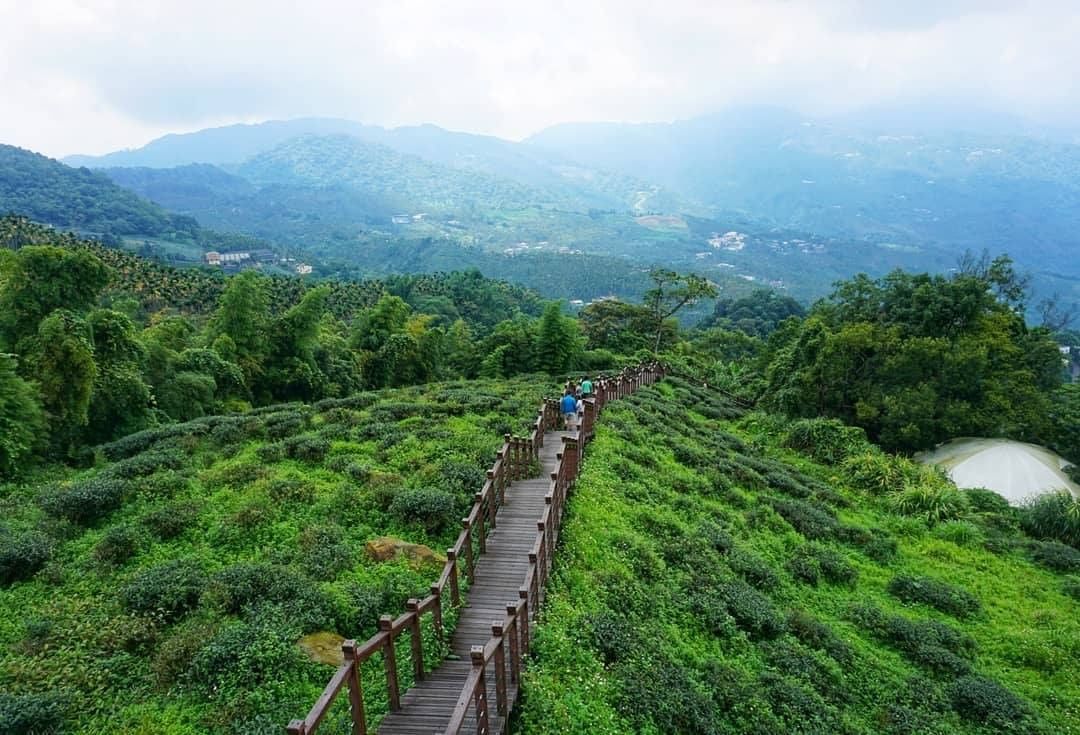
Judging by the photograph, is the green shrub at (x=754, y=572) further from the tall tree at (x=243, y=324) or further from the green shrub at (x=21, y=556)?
the tall tree at (x=243, y=324)

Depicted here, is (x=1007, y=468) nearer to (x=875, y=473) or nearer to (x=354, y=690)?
(x=875, y=473)

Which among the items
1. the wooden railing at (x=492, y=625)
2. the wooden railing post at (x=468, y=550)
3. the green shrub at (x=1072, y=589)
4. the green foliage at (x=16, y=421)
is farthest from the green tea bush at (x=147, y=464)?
the green shrub at (x=1072, y=589)

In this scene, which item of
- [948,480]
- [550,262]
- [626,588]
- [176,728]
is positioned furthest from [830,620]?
[550,262]

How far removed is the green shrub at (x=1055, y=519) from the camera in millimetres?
19047

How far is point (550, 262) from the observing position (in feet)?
563

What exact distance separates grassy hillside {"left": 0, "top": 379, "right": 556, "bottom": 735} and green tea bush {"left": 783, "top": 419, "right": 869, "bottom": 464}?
15231mm

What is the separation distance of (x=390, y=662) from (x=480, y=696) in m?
1.25

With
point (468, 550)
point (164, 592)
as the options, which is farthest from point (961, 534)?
point (164, 592)

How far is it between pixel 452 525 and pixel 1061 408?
1144 inches

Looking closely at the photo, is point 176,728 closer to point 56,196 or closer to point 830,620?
point 830,620

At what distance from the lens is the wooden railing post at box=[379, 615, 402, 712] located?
6879 mm

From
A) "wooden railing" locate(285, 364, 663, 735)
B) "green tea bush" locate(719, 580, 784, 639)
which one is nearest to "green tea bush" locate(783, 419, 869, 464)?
"wooden railing" locate(285, 364, 663, 735)

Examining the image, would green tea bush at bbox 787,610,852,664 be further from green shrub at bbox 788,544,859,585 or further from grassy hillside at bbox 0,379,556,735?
grassy hillside at bbox 0,379,556,735

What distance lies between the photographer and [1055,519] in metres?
19.3
